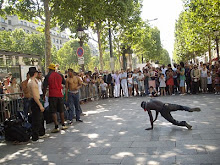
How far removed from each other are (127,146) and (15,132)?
321 centimetres

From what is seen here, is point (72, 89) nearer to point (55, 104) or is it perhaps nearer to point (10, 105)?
point (55, 104)

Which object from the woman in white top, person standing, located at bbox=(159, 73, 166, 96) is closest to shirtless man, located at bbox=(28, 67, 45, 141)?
person standing, located at bbox=(159, 73, 166, 96)

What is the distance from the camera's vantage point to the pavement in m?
4.40

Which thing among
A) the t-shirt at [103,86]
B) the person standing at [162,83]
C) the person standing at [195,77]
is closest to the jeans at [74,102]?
the person standing at [162,83]

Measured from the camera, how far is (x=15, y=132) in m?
6.61

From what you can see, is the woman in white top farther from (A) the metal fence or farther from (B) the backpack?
(B) the backpack

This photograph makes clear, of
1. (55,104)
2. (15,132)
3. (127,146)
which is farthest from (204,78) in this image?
(15,132)

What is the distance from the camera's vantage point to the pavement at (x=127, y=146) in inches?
173

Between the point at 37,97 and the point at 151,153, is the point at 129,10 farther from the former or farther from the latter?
the point at 151,153

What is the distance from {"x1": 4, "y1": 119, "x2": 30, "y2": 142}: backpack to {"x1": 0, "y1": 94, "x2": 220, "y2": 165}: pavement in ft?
0.74

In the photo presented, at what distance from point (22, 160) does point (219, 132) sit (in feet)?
14.5

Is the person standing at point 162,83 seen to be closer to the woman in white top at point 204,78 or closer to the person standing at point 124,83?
the woman in white top at point 204,78

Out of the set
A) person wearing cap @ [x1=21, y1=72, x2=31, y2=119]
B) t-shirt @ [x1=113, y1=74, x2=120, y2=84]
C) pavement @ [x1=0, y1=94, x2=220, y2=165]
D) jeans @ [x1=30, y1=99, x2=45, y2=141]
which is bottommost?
pavement @ [x1=0, y1=94, x2=220, y2=165]

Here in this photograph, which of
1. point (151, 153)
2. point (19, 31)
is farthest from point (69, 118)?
point (19, 31)
